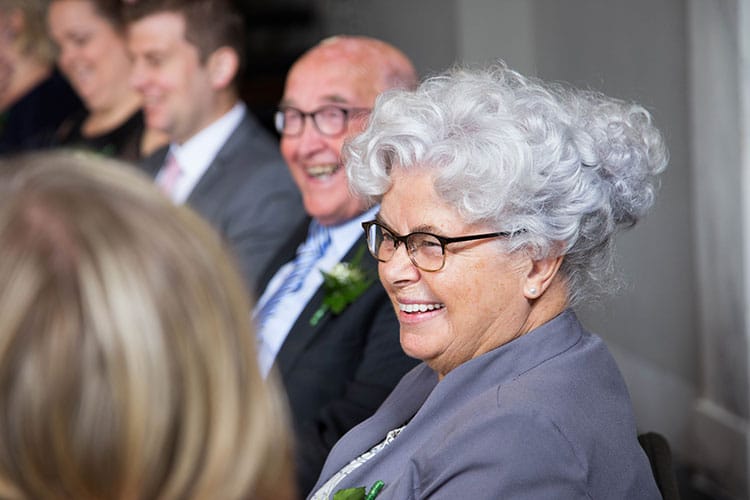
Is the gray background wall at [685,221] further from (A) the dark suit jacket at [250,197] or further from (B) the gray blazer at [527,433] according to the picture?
(B) the gray blazer at [527,433]

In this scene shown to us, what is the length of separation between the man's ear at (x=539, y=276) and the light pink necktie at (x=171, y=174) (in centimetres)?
259

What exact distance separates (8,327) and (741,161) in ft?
11.4

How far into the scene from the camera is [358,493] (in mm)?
1938

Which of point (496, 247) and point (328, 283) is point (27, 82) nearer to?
point (328, 283)

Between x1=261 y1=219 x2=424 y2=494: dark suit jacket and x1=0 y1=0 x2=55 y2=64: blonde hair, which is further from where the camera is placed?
x1=0 y1=0 x2=55 y2=64: blonde hair

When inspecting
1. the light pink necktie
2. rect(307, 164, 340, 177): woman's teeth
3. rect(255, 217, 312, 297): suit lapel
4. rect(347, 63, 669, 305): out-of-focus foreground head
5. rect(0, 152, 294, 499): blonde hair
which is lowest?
the light pink necktie

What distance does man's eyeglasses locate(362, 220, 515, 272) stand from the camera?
2.03 metres

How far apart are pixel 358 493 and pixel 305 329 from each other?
97cm

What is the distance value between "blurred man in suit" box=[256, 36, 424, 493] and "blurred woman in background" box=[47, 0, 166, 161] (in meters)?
2.22

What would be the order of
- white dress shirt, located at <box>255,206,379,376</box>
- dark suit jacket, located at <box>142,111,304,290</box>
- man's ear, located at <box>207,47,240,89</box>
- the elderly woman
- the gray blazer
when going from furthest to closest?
1. man's ear, located at <box>207,47,240,89</box>
2. dark suit jacket, located at <box>142,111,304,290</box>
3. white dress shirt, located at <box>255,206,379,376</box>
4. the elderly woman
5. the gray blazer

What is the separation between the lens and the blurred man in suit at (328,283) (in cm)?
268

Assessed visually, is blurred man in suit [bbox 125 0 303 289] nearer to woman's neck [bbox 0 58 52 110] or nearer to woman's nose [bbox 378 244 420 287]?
woman's nose [bbox 378 244 420 287]

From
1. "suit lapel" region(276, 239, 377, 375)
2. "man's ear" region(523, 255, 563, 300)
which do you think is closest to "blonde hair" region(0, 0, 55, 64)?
"suit lapel" region(276, 239, 377, 375)

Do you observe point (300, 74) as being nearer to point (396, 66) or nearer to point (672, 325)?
point (396, 66)
